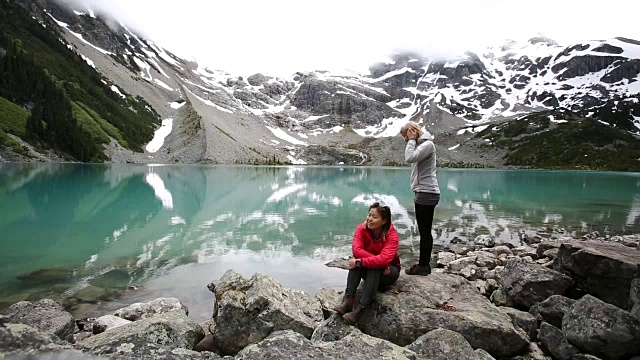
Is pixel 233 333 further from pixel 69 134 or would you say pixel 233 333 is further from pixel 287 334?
pixel 69 134

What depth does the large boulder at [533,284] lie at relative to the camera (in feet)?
24.4

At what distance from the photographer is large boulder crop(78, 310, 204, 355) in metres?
4.84

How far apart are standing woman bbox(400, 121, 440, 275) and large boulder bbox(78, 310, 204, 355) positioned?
4723 mm

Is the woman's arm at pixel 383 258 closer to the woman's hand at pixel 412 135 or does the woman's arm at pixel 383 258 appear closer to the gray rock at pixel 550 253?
the woman's hand at pixel 412 135

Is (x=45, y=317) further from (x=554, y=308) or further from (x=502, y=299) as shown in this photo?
(x=554, y=308)

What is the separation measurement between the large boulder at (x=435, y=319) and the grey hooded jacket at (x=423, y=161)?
2.13 metres

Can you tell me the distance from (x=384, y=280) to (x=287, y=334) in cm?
259

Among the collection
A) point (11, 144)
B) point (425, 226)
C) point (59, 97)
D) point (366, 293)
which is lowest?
point (366, 293)

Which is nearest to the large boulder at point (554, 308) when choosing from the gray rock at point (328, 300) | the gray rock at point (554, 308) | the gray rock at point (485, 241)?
the gray rock at point (554, 308)

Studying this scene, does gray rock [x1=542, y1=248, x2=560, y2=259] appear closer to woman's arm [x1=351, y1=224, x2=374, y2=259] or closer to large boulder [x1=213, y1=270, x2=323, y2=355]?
woman's arm [x1=351, y1=224, x2=374, y2=259]

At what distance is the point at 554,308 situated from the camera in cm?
657

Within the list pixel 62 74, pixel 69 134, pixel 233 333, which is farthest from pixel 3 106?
pixel 233 333

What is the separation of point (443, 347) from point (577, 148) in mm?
211403

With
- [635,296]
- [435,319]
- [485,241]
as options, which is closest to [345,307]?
[435,319]
